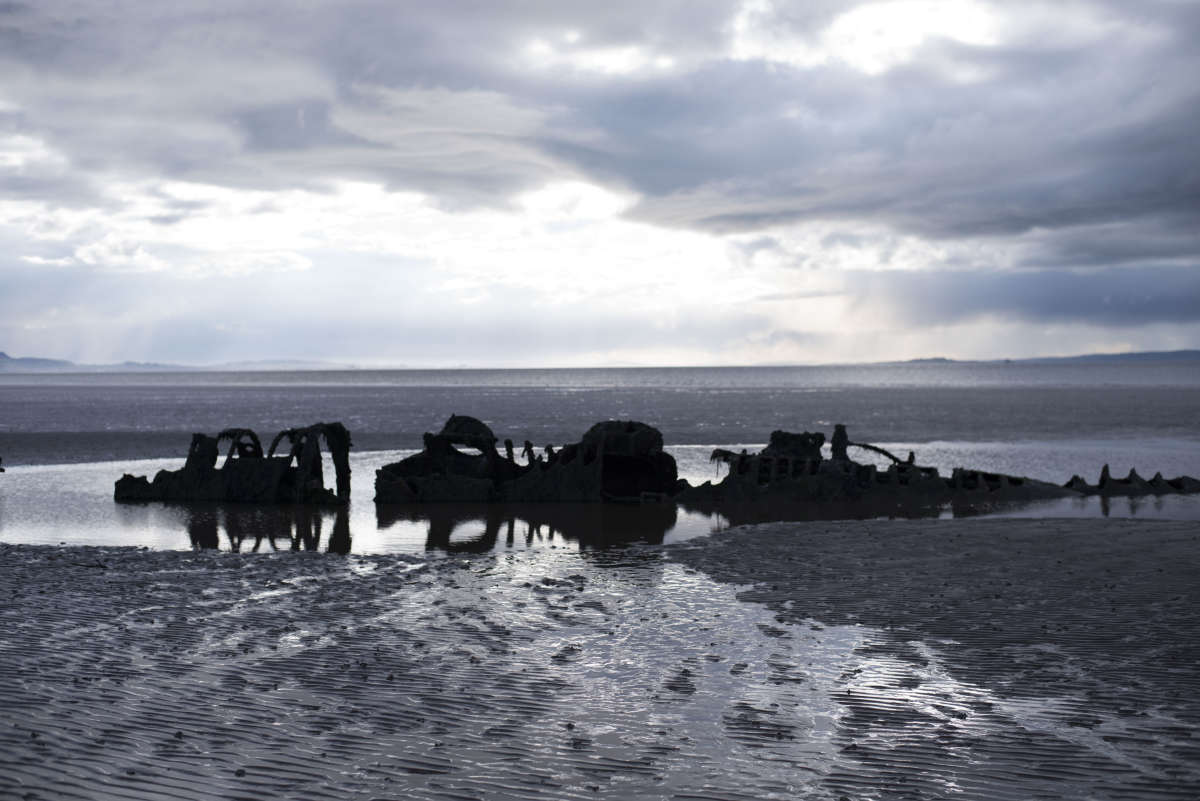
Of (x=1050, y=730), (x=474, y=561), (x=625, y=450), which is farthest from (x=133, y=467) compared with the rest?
(x=1050, y=730)

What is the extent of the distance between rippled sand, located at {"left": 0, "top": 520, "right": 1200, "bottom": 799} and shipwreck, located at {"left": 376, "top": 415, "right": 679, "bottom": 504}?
905 cm

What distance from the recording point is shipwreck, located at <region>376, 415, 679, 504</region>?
23.3 metres

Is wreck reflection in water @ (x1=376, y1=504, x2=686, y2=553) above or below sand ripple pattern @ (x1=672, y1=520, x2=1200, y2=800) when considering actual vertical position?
below

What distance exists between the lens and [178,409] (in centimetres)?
7706

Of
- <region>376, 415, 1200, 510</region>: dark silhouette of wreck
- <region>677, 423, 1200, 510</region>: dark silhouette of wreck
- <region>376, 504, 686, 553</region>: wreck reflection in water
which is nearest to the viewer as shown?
<region>376, 504, 686, 553</region>: wreck reflection in water

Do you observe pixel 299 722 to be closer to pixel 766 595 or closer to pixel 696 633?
pixel 696 633

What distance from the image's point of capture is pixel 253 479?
23.7m

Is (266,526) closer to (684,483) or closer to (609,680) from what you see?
(684,483)

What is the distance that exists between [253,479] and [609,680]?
17.8 m

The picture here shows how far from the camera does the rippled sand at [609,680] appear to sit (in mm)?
6398

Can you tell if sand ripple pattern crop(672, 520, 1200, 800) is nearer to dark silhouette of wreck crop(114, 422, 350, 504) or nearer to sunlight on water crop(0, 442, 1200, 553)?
sunlight on water crop(0, 442, 1200, 553)

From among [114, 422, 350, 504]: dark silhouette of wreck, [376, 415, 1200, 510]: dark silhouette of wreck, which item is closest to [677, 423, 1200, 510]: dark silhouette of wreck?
[376, 415, 1200, 510]: dark silhouette of wreck

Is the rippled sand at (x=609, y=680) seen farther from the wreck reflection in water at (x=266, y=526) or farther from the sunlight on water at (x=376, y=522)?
the sunlight on water at (x=376, y=522)

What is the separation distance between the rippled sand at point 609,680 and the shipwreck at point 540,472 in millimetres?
9046
